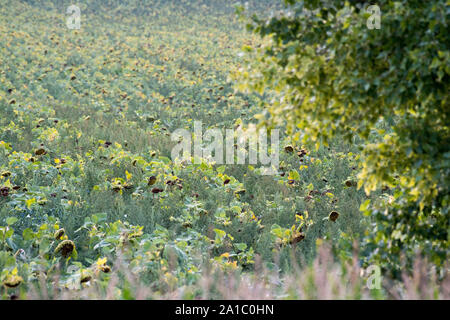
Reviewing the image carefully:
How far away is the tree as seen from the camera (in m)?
2.64

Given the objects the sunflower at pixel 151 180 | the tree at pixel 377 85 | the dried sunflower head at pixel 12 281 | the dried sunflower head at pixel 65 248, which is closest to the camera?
the tree at pixel 377 85

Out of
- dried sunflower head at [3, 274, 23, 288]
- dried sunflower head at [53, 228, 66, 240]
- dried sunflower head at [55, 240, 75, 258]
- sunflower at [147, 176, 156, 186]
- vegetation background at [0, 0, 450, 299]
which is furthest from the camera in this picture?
sunflower at [147, 176, 156, 186]

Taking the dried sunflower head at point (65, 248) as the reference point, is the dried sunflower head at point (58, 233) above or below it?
above

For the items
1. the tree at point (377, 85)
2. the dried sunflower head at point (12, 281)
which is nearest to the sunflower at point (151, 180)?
the dried sunflower head at point (12, 281)

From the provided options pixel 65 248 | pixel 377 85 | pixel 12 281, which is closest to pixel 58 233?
pixel 65 248

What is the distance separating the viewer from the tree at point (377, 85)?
264cm

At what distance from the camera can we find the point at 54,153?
6.60 meters

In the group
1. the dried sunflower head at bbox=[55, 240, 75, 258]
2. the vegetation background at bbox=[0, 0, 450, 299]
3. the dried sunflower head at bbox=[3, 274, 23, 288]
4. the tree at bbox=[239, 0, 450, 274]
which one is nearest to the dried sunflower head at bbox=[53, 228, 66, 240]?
the vegetation background at bbox=[0, 0, 450, 299]

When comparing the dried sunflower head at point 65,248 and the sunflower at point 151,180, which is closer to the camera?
the dried sunflower head at point 65,248

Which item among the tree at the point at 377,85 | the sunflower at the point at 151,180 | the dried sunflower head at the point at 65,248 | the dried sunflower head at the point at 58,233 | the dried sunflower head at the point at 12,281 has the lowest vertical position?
the dried sunflower head at the point at 12,281

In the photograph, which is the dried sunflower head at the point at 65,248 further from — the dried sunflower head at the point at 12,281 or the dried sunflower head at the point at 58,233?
the dried sunflower head at the point at 12,281

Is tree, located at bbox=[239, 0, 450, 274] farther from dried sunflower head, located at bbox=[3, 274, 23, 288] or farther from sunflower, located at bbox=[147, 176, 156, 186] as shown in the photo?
sunflower, located at bbox=[147, 176, 156, 186]
